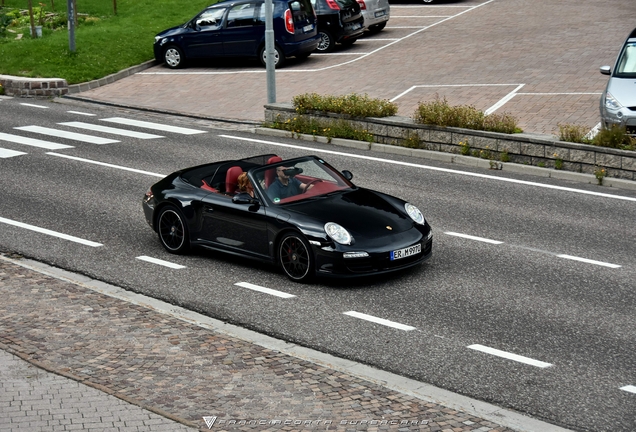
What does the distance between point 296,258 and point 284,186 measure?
106cm

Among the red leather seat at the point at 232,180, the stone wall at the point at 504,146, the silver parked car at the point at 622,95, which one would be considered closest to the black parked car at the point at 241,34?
the stone wall at the point at 504,146

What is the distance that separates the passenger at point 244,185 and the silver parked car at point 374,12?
67.2 ft

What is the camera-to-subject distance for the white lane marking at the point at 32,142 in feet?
65.2

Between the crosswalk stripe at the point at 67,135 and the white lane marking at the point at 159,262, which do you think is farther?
the crosswalk stripe at the point at 67,135

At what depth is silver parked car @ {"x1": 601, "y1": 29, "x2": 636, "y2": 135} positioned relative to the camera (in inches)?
666

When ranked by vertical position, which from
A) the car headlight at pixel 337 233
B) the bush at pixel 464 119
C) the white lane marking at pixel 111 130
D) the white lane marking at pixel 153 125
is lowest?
the white lane marking at pixel 153 125

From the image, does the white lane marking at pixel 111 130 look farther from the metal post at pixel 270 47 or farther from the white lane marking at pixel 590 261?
the white lane marking at pixel 590 261

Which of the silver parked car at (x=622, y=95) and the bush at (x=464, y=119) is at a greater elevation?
the silver parked car at (x=622, y=95)

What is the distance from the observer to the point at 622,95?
57.4 feet

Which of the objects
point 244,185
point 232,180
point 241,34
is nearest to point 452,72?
point 241,34

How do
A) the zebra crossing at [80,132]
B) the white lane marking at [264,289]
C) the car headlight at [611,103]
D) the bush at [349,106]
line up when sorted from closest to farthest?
the white lane marking at [264,289] → the car headlight at [611,103] → the bush at [349,106] → the zebra crossing at [80,132]

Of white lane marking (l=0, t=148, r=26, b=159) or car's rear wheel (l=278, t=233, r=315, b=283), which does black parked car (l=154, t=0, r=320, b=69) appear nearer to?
white lane marking (l=0, t=148, r=26, b=159)

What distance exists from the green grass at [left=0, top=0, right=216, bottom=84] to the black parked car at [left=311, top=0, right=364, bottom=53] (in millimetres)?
5145

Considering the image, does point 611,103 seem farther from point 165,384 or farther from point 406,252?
point 165,384
